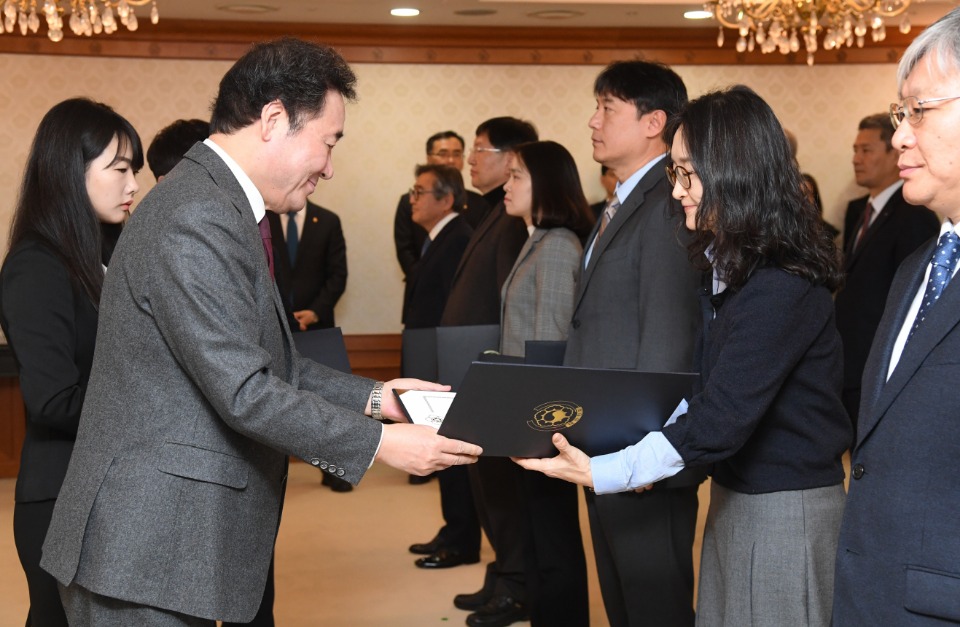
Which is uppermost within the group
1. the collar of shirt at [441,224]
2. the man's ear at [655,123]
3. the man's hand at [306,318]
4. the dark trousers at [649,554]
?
the man's ear at [655,123]

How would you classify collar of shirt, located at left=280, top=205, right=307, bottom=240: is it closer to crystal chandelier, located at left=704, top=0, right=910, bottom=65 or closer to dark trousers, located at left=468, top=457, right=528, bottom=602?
crystal chandelier, located at left=704, top=0, right=910, bottom=65

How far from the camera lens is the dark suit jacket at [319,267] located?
274 inches

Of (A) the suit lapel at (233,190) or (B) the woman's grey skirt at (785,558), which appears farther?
(B) the woman's grey skirt at (785,558)

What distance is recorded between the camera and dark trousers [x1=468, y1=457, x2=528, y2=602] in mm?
4293

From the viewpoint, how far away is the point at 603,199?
8.65 m

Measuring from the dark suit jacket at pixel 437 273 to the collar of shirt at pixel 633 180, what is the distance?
7.58 feet

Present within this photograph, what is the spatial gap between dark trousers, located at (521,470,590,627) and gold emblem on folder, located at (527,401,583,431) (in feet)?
4.84

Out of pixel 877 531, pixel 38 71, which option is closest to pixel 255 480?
pixel 877 531

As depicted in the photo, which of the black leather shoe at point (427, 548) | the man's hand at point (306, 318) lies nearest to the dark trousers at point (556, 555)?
the black leather shoe at point (427, 548)

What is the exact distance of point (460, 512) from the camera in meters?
5.10

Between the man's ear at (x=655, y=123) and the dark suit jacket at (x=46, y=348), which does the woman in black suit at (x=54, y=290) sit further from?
the man's ear at (x=655, y=123)

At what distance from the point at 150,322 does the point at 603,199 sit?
22.9 ft

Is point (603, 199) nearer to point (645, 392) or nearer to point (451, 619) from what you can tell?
point (451, 619)

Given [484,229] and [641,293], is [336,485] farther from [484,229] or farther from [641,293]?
[641,293]
